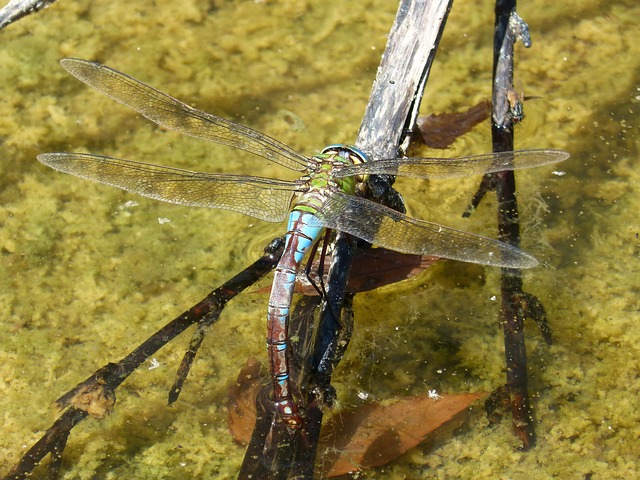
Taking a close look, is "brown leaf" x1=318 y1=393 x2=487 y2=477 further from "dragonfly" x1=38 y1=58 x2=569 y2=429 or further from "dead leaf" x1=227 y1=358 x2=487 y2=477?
"dragonfly" x1=38 y1=58 x2=569 y2=429

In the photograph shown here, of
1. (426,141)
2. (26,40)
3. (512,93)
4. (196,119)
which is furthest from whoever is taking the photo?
(26,40)

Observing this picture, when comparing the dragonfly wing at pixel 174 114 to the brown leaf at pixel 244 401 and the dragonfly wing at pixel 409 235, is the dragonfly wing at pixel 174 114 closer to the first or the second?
the dragonfly wing at pixel 409 235

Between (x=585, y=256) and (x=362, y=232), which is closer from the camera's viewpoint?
(x=362, y=232)

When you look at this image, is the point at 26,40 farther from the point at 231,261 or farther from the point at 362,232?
the point at 362,232

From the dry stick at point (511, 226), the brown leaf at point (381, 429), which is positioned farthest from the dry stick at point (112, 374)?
the dry stick at point (511, 226)

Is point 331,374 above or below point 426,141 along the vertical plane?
below

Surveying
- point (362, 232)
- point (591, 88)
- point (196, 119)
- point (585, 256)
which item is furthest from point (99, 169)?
point (591, 88)

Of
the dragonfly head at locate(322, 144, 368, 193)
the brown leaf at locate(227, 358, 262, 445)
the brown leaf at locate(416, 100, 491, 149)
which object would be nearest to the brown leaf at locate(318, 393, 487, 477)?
the brown leaf at locate(227, 358, 262, 445)
